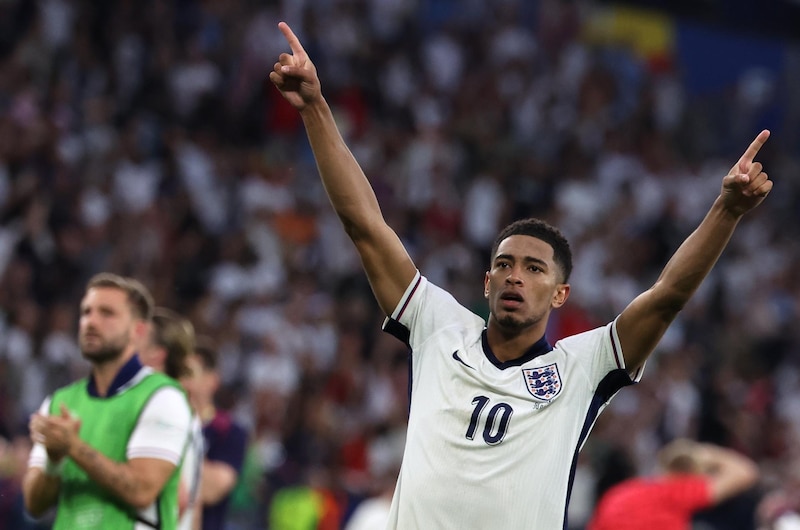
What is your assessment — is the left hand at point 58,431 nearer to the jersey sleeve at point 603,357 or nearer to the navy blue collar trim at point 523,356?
the navy blue collar trim at point 523,356

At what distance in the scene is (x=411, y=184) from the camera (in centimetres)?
1513

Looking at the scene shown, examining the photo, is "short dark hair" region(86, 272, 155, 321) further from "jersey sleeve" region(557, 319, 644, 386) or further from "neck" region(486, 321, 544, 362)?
"jersey sleeve" region(557, 319, 644, 386)

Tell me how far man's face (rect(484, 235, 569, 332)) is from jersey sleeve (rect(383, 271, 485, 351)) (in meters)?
0.16

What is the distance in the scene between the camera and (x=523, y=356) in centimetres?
475

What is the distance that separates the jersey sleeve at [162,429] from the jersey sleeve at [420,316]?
1.29 metres

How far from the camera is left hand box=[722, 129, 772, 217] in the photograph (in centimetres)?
452

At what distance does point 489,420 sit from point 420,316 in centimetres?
48

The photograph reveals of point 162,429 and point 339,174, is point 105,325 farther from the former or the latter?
point 339,174

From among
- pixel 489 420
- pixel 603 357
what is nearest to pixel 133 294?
pixel 489 420

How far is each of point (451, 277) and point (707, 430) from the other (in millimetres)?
3070

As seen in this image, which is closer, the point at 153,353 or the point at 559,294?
the point at 559,294

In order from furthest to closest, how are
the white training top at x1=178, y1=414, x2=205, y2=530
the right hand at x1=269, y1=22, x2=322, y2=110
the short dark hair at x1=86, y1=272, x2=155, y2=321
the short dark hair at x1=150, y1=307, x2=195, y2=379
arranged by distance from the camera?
1. the short dark hair at x1=150, y1=307, x2=195, y2=379
2. the white training top at x1=178, y1=414, x2=205, y2=530
3. the short dark hair at x1=86, y1=272, x2=155, y2=321
4. the right hand at x1=269, y1=22, x2=322, y2=110

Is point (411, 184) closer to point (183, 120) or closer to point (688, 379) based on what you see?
point (183, 120)

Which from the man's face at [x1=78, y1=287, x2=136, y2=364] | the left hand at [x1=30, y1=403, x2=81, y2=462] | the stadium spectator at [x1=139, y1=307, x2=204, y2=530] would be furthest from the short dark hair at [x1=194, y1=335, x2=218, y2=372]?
the left hand at [x1=30, y1=403, x2=81, y2=462]
